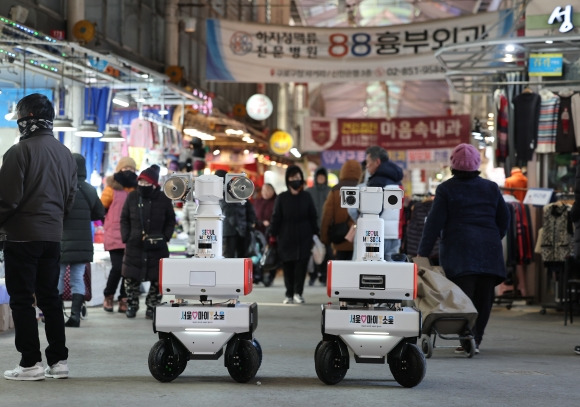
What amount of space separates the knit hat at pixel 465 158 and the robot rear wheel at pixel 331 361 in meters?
2.63

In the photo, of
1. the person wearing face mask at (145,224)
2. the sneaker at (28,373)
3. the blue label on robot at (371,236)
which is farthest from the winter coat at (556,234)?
the sneaker at (28,373)

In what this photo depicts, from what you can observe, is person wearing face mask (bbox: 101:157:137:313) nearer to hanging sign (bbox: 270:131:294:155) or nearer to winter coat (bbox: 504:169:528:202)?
winter coat (bbox: 504:169:528:202)

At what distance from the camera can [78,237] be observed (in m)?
11.8

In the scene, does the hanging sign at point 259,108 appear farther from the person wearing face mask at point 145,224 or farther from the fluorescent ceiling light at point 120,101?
the person wearing face mask at point 145,224

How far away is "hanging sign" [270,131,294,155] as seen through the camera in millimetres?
35334

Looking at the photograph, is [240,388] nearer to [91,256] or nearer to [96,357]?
[96,357]

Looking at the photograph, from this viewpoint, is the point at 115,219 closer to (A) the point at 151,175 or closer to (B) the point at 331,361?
(A) the point at 151,175

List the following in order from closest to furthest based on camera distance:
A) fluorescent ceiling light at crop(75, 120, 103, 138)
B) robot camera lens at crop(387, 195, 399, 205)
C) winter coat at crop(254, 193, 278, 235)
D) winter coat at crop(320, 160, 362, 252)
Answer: robot camera lens at crop(387, 195, 399, 205), winter coat at crop(320, 160, 362, 252), fluorescent ceiling light at crop(75, 120, 103, 138), winter coat at crop(254, 193, 278, 235)

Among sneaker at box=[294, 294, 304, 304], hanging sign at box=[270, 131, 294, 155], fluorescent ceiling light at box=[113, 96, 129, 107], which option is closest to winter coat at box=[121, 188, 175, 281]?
sneaker at box=[294, 294, 304, 304]

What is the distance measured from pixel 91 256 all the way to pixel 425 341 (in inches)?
161

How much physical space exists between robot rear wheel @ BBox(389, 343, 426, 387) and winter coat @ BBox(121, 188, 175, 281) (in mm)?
5804

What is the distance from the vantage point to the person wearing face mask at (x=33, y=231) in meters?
7.52

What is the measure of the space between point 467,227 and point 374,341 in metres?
2.31

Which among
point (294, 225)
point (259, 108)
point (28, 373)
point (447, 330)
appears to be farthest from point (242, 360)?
point (259, 108)
